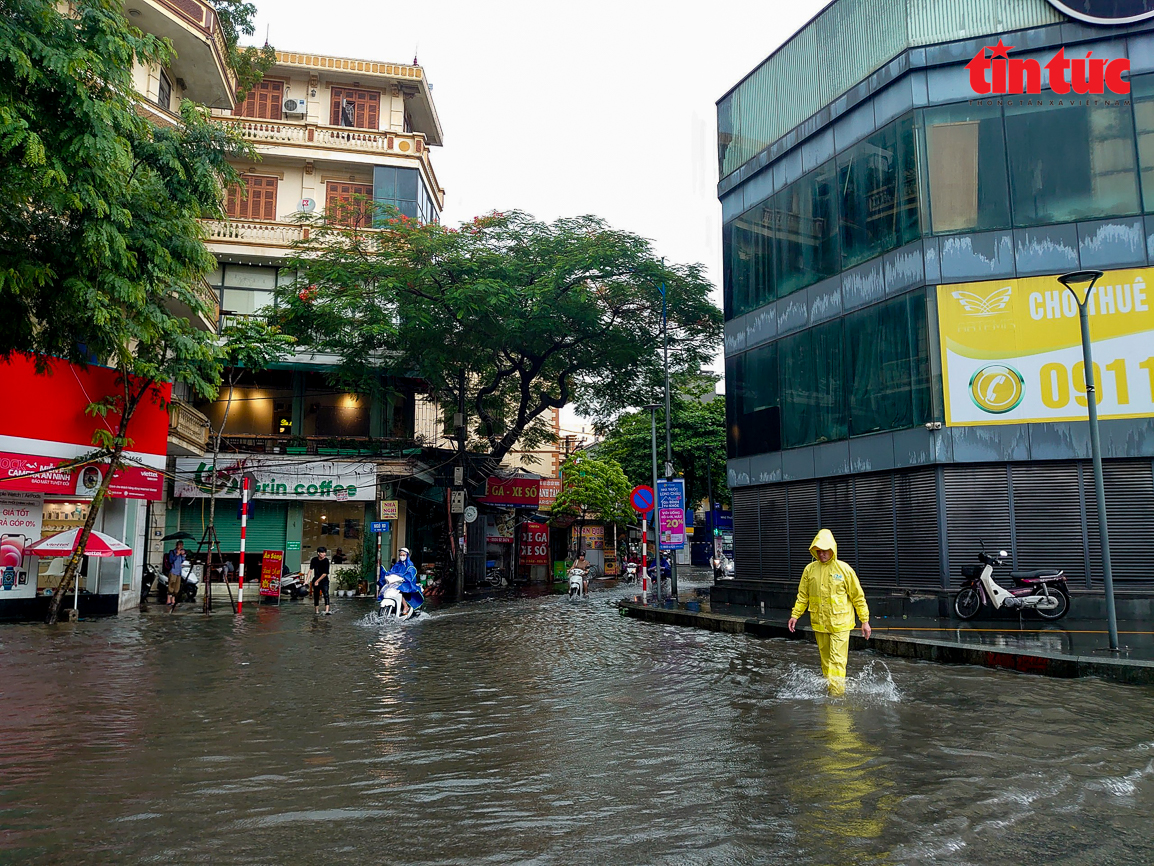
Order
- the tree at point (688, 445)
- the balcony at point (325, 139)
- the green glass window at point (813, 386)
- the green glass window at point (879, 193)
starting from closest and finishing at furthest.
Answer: the green glass window at point (879, 193), the green glass window at point (813, 386), the balcony at point (325, 139), the tree at point (688, 445)

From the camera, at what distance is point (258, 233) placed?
31.4 meters

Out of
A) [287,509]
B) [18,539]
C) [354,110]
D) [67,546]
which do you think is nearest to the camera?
[67,546]

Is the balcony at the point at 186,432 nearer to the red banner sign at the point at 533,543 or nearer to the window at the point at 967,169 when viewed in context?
the red banner sign at the point at 533,543

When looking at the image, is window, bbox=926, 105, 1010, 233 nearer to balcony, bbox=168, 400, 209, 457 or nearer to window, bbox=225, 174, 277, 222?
balcony, bbox=168, 400, 209, 457

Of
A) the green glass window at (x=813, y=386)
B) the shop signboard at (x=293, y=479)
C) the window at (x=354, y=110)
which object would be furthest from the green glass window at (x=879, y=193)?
the window at (x=354, y=110)

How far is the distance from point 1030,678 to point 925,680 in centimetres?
123

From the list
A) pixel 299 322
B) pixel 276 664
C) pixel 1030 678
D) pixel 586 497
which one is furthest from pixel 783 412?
pixel 586 497

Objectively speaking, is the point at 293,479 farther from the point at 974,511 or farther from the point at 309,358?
the point at 974,511

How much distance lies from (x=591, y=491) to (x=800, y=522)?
1020 inches

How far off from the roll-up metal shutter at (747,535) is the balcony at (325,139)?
1830cm

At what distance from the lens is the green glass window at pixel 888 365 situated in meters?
18.2

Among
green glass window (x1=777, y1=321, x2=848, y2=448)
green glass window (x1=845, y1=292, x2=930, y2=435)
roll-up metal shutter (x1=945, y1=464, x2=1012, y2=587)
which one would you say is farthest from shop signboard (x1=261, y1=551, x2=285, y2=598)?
roll-up metal shutter (x1=945, y1=464, x2=1012, y2=587)

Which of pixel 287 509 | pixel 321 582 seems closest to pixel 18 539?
pixel 321 582

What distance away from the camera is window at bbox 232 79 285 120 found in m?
33.4
